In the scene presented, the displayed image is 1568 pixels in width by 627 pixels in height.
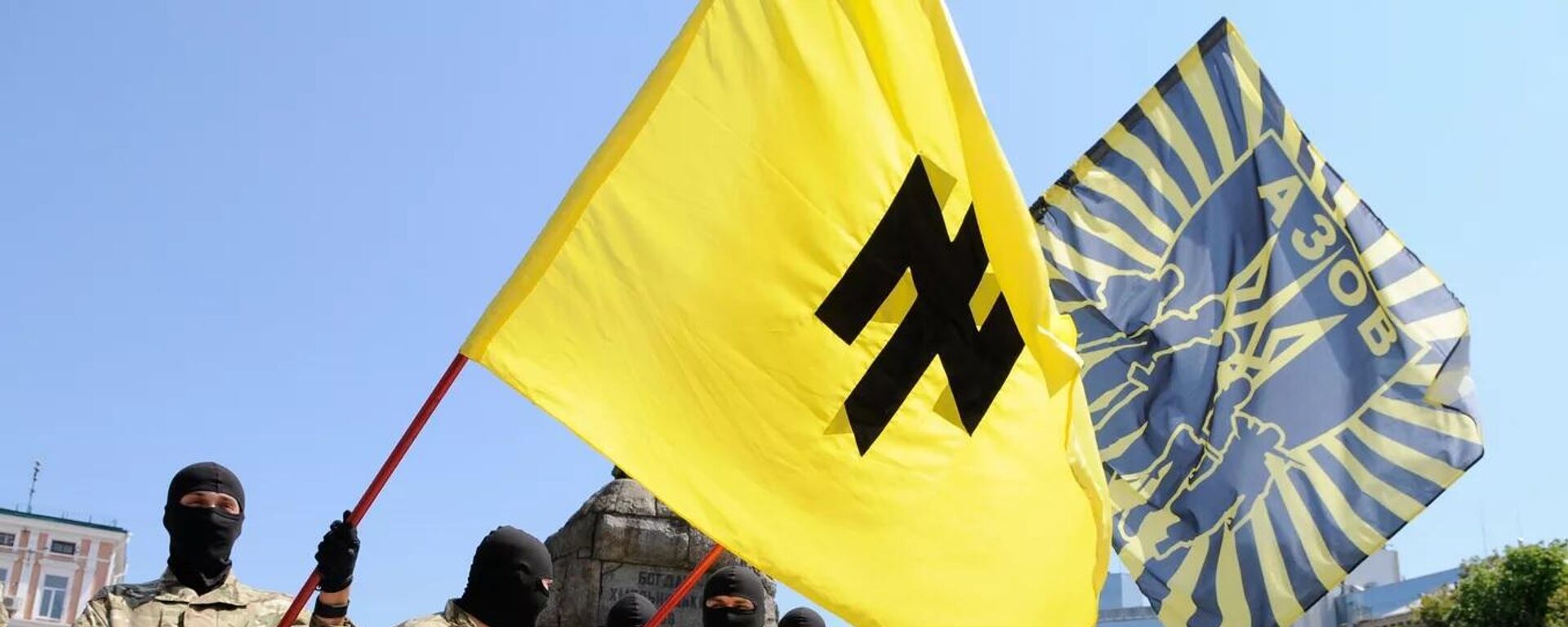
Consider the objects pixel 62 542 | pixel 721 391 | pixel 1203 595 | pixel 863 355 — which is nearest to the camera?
pixel 721 391

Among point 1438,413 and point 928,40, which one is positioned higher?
point 928,40

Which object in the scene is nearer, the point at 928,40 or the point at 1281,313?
the point at 928,40

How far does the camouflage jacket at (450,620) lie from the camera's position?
16.2 ft

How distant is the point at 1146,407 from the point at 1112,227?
100cm

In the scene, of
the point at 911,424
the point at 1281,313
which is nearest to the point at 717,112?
the point at 911,424

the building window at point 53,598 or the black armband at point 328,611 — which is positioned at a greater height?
the black armband at point 328,611

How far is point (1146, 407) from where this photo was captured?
8.06 m

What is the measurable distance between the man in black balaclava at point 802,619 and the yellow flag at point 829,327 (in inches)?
115

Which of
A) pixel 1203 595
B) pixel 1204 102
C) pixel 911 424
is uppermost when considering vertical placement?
pixel 1204 102

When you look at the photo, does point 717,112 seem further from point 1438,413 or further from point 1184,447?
point 1438,413

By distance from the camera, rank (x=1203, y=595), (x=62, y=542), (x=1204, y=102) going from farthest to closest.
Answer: (x=62, y=542)
(x=1204, y=102)
(x=1203, y=595)

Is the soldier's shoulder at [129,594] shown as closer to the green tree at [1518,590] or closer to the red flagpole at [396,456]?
the red flagpole at [396,456]

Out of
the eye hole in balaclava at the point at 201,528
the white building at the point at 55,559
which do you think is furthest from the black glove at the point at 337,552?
the white building at the point at 55,559

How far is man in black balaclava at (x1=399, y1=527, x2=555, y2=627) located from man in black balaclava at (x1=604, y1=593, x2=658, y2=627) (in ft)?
8.38
